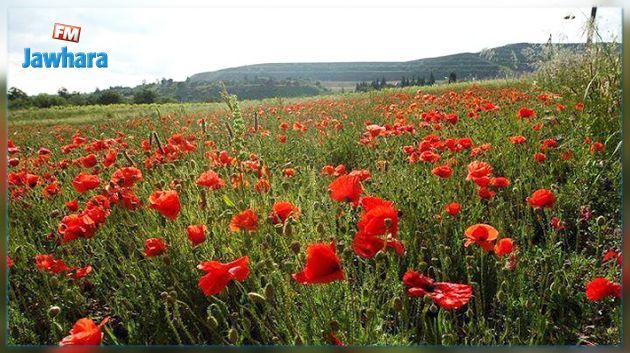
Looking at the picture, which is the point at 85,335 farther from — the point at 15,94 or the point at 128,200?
the point at 15,94

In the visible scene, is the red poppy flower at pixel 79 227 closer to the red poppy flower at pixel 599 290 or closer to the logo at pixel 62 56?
the logo at pixel 62 56

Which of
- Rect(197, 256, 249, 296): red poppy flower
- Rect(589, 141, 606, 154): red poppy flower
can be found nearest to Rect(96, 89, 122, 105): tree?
Rect(197, 256, 249, 296): red poppy flower

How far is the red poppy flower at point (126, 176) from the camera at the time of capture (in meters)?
1.75

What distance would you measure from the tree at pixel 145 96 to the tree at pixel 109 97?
7 cm

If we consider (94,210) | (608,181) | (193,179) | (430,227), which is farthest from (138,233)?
(608,181)

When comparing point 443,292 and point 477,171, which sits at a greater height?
point 477,171

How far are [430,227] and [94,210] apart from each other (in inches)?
44.0

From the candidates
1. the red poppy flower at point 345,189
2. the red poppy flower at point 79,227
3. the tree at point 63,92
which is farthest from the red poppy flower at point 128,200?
the red poppy flower at point 345,189

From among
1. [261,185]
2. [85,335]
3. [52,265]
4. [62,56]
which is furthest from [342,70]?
[85,335]

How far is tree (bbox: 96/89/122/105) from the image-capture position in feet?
6.74

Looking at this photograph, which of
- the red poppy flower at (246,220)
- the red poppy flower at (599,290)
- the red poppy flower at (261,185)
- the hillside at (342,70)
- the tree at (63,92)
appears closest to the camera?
Result: the red poppy flower at (599,290)

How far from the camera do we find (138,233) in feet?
6.55

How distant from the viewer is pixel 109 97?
2.16 metres

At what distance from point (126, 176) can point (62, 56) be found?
1.39 ft
